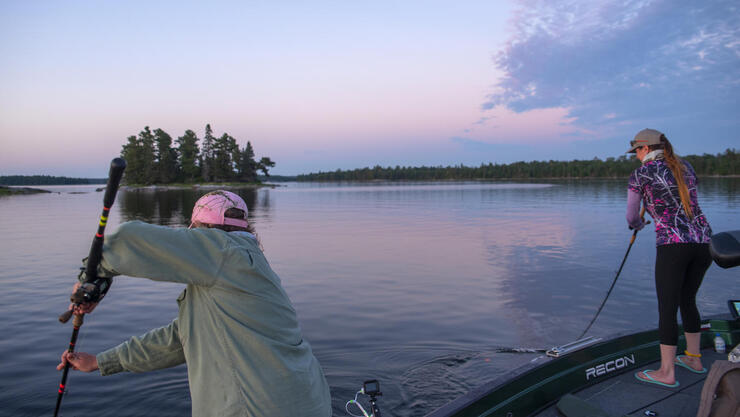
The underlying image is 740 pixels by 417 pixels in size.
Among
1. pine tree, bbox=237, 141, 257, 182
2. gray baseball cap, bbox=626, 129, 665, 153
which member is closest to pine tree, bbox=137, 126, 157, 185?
pine tree, bbox=237, 141, 257, 182

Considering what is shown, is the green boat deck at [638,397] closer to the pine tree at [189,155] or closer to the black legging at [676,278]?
the black legging at [676,278]

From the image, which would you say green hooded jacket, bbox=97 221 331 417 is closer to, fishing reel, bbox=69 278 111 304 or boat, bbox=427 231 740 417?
fishing reel, bbox=69 278 111 304

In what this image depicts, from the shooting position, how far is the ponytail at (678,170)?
A: 4148 mm

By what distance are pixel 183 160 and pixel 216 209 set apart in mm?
119494

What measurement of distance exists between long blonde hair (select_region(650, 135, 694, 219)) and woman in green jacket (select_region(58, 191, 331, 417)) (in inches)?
144

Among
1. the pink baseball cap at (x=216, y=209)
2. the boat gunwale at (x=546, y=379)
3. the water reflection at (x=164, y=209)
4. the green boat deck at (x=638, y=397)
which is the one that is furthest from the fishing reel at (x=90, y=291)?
the water reflection at (x=164, y=209)

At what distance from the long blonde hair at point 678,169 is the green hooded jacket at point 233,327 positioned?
3.69 m

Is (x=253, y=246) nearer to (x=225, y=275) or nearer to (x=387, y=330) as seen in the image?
(x=225, y=275)

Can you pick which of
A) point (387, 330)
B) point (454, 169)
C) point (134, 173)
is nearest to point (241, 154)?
point (134, 173)

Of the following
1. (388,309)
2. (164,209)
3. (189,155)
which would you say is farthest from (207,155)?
(388,309)

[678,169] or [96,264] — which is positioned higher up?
[678,169]

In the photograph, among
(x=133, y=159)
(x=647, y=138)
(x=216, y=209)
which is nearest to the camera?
(x=216, y=209)

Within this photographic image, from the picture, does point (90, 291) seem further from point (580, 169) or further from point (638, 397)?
point (580, 169)

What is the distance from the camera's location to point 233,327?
6.68ft
